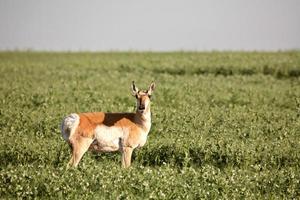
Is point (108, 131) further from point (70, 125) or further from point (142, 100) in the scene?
point (142, 100)

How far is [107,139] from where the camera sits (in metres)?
14.4

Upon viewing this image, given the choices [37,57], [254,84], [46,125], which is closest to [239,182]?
[46,125]

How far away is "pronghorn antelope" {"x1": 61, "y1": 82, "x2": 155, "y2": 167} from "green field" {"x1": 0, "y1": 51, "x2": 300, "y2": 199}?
17.7 inches

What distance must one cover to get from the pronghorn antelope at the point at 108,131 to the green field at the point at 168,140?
0.45 metres

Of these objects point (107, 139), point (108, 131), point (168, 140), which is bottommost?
point (168, 140)

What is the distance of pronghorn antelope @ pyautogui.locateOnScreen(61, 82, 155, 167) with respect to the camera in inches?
558

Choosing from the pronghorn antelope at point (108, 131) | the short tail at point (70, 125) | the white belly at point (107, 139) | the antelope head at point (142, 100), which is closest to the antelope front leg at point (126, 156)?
the pronghorn antelope at point (108, 131)

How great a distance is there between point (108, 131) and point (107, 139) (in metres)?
0.18

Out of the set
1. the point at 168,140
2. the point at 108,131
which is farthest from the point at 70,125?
the point at 168,140

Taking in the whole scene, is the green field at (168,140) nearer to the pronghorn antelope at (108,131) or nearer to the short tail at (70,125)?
the pronghorn antelope at (108,131)

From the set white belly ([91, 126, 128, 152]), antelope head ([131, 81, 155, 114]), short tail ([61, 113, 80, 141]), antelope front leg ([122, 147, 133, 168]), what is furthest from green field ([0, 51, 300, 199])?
antelope head ([131, 81, 155, 114])

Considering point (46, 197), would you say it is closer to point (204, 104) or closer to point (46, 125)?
point (46, 125)

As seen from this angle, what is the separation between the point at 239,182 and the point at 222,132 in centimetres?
545

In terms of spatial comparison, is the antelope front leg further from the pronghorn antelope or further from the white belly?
the white belly
